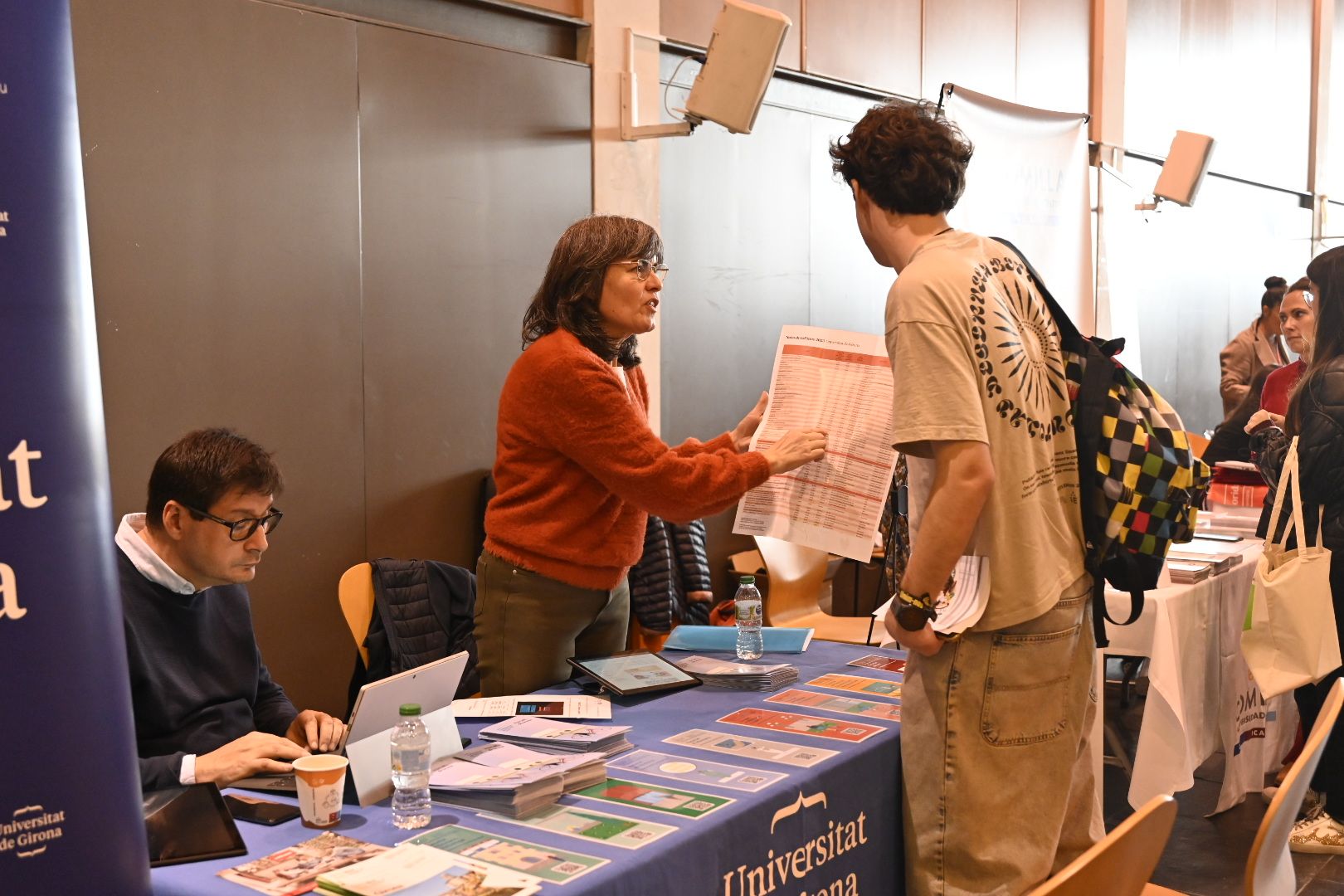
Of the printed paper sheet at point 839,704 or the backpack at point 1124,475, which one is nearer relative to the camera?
the backpack at point 1124,475

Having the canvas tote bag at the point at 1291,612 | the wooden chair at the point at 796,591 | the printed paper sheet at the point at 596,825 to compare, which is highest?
the printed paper sheet at the point at 596,825

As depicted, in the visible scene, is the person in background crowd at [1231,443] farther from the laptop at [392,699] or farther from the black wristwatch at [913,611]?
the laptop at [392,699]

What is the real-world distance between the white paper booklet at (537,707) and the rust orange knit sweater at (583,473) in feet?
0.88

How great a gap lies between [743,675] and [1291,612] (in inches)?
69.5

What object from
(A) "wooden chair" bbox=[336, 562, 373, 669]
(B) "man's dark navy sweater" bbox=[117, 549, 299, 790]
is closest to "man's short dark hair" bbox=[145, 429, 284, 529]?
(B) "man's dark navy sweater" bbox=[117, 549, 299, 790]

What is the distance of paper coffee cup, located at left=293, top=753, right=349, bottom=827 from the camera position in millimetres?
1729

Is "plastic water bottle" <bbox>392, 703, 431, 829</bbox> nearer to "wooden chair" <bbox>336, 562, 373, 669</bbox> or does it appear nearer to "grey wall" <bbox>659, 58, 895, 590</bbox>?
"wooden chair" <bbox>336, 562, 373, 669</bbox>

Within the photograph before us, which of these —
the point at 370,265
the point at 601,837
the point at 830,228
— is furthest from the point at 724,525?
the point at 601,837

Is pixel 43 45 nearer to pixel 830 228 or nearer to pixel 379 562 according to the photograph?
pixel 379 562

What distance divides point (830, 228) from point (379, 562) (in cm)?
316

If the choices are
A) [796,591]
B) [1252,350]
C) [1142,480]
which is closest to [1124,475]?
[1142,480]

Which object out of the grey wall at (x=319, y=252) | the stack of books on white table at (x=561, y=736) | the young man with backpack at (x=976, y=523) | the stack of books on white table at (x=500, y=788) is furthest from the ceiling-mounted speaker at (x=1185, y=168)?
the stack of books on white table at (x=500, y=788)

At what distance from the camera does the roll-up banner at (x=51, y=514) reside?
1.13 m

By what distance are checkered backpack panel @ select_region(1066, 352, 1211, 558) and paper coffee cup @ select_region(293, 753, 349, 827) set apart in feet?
4.04
